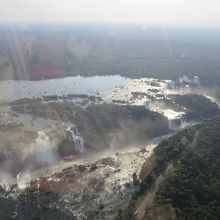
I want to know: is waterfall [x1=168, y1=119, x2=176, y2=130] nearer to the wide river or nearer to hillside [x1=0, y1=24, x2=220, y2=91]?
the wide river

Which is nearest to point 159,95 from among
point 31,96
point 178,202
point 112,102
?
point 112,102

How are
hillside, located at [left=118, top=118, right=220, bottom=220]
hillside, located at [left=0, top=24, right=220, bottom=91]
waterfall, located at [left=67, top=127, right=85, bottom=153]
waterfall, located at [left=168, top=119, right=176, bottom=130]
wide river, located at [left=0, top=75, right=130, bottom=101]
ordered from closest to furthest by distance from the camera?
1. hillside, located at [left=118, top=118, right=220, bottom=220]
2. waterfall, located at [left=67, top=127, right=85, bottom=153]
3. waterfall, located at [left=168, top=119, right=176, bottom=130]
4. wide river, located at [left=0, top=75, right=130, bottom=101]
5. hillside, located at [left=0, top=24, right=220, bottom=91]

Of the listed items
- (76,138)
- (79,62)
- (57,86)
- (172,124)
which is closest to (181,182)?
(76,138)

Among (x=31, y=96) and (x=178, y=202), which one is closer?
(x=178, y=202)

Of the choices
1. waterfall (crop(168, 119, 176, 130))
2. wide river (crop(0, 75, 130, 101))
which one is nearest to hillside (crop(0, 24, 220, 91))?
wide river (crop(0, 75, 130, 101))

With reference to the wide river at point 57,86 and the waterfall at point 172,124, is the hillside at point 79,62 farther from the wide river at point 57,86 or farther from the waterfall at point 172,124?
the waterfall at point 172,124

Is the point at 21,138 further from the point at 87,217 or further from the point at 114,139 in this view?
the point at 87,217

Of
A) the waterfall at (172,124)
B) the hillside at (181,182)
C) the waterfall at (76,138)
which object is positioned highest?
the hillside at (181,182)

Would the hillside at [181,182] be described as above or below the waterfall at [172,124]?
above

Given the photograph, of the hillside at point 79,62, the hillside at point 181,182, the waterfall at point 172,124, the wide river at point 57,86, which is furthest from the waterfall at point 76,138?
the hillside at point 79,62
